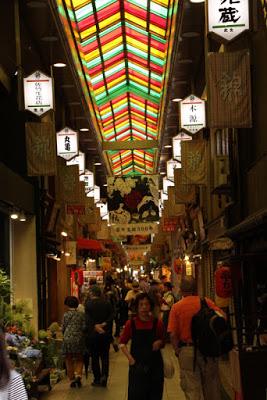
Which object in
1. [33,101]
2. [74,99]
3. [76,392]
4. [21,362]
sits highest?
[74,99]

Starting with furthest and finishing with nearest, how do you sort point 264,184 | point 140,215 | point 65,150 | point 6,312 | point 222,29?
point 140,215, point 65,150, point 264,184, point 222,29, point 6,312

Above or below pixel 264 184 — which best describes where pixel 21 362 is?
below

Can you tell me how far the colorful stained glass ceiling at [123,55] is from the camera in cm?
1711

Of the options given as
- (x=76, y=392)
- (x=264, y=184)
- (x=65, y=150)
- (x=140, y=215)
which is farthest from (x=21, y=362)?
(x=140, y=215)

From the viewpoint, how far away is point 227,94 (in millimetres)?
→ 11938

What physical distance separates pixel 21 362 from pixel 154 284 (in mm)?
11880

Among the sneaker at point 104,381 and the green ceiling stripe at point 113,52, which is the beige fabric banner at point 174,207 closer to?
the green ceiling stripe at point 113,52

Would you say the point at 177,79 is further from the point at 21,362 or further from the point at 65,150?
the point at 21,362

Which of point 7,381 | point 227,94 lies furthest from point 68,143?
point 7,381

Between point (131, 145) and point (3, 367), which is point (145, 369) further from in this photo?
point (131, 145)

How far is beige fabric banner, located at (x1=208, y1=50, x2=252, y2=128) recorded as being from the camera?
11867mm

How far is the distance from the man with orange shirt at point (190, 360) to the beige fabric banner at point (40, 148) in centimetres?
691

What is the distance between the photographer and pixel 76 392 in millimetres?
12852

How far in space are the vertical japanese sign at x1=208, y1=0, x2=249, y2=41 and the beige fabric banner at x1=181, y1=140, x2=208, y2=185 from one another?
6.96 metres
